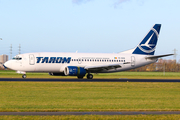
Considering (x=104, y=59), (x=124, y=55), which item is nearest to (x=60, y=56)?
(x=104, y=59)

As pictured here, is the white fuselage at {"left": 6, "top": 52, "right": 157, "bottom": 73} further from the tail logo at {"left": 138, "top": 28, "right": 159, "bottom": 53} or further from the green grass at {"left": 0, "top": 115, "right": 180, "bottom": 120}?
the green grass at {"left": 0, "top": 115, "right": 180, "bottom": 120}

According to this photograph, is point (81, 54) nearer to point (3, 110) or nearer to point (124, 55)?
point (124, 55)

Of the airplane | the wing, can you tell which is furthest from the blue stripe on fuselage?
the wing

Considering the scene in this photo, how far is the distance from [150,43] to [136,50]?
306 centimetres

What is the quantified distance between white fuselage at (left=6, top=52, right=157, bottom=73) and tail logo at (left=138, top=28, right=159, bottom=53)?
2982 millimetres

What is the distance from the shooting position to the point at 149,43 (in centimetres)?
5434

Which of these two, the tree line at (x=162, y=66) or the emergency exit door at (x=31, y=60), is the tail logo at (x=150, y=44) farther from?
the tree line at (x=162, y=66)

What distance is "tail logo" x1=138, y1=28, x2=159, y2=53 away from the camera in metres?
54.2

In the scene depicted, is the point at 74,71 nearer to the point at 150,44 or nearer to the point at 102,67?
the point at 102,67

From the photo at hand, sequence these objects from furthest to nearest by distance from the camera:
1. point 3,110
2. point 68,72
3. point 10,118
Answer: point 68,72 → point 3,110 → point 10,118

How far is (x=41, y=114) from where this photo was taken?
14.0 meters

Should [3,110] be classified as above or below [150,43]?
below

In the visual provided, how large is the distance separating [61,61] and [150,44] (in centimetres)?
1819

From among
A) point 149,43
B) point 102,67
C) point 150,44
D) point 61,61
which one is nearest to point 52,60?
point 61,61
